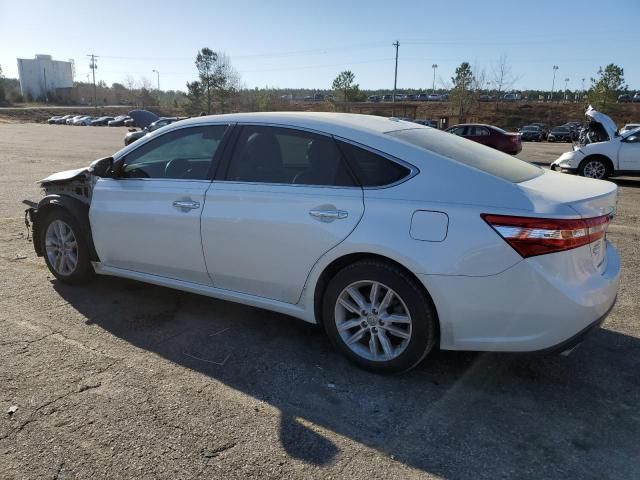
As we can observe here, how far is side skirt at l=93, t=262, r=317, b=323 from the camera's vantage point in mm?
3615

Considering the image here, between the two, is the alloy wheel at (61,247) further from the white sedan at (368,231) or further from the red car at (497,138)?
the red car at (497,138)

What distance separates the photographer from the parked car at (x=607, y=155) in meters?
12.9

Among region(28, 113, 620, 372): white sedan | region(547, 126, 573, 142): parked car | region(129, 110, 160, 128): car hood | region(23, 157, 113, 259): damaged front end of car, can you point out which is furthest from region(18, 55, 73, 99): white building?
region(28, 113, 620, 372): white sedan

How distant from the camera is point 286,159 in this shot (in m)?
3.68

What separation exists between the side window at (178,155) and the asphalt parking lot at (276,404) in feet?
3.83

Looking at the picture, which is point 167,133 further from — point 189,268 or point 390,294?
point 390,294

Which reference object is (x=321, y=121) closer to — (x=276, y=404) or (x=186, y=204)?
(x=186, y=204)

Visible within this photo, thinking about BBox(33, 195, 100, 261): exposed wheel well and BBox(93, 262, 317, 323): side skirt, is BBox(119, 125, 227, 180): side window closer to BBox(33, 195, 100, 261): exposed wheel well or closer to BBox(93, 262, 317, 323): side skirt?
BBox(33, 195, 100, 261): exposed wheel well

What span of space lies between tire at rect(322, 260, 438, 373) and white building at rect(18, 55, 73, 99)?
15702 centimetres

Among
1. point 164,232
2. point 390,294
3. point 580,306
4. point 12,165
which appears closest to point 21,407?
point 164,232

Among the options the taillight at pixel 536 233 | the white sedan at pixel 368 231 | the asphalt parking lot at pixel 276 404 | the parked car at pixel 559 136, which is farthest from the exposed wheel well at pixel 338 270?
the parked car at pixel 559 136

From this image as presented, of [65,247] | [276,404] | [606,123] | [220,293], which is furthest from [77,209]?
[606,123]

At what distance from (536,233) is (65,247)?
410 centimetres

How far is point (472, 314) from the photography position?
2.97 meters
